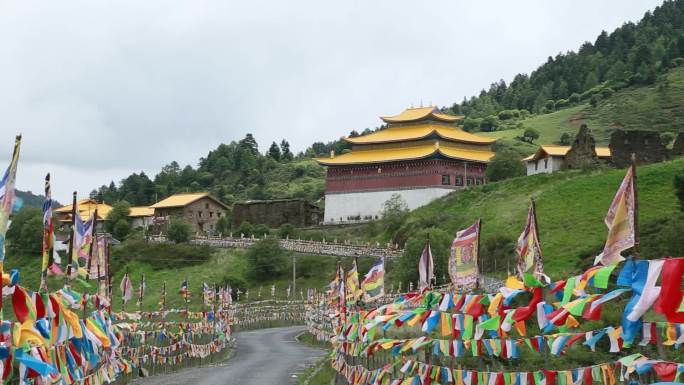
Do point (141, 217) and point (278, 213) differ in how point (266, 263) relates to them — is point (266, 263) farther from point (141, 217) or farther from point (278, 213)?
point (141, 217)

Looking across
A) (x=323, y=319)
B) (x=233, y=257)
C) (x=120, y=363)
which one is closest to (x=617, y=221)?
(x=120, y=363)

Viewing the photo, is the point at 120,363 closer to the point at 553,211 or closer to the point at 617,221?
the point at 617,221

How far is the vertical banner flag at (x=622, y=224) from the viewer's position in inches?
468

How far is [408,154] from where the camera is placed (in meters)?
93.5

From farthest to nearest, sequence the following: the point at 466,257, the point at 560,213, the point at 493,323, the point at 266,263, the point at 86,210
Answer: the point at 86,210, the point at 266,263, the point at 560,213, the point at 466,257, the point at 493,323

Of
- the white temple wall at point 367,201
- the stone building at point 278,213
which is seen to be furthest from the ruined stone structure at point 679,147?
the stone building at point 278,213

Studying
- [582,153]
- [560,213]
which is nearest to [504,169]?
[582,153]

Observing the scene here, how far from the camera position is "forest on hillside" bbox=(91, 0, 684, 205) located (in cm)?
14875

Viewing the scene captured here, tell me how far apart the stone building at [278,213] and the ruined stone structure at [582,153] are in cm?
2868

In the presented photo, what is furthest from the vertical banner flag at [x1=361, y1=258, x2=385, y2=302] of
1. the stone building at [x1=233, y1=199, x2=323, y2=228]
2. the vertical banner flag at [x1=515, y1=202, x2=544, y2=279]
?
the stone building at [x1=233, y1=199, x2=323, y2=228]

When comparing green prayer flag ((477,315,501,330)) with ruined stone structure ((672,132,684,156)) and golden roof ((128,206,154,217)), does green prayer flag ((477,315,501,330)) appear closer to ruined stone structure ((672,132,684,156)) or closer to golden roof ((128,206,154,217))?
ruined stone structure ((672,132,684,156))

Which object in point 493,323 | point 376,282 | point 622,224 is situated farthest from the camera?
point 376,282

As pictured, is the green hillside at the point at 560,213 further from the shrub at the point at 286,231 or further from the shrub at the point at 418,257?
the shrub at the point at 286,231

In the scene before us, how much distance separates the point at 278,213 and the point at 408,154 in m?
16.0
